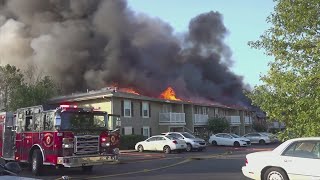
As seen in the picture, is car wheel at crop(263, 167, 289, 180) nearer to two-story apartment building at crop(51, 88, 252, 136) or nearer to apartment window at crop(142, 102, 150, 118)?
two-story apartment building at crop(51, 88, 252, 136)

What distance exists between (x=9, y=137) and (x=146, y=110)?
22.5 m

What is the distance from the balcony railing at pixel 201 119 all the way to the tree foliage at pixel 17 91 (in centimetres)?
1549

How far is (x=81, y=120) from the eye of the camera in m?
15.5

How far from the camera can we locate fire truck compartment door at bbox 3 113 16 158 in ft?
57.6

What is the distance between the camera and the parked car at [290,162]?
9578mm

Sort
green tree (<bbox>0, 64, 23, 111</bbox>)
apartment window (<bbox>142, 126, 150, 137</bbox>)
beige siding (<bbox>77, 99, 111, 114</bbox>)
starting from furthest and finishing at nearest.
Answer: apartment window (<bbox>142, 126, 150, 137</bbox>), green tree (<bbox>0, 64, 23, 111</bbox>), beige siding (<bbox>77, 99, 111, 114</bbox>)

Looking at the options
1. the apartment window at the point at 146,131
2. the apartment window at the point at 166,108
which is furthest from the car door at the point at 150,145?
the apartment window at the point at 166,108

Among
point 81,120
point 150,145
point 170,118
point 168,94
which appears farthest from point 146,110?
point 81,120

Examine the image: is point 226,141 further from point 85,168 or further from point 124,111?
point 85,168

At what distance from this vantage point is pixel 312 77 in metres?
9.59

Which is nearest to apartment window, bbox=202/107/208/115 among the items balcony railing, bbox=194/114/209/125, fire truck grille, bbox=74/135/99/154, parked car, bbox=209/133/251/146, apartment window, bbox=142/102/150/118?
balcony railing, bbox=194/114/209/125

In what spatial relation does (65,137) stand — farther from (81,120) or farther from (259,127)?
(259,127)

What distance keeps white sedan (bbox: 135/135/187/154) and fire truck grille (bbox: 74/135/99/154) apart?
1420 centimetres

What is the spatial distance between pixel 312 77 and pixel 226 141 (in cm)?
2965
